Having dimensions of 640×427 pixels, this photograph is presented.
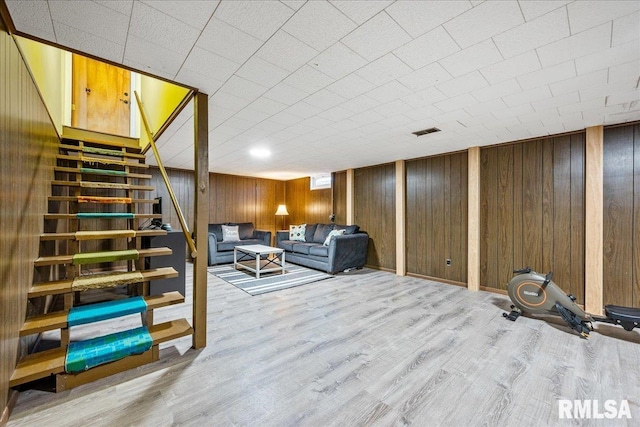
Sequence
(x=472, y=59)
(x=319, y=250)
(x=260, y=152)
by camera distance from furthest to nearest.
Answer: (x=319, y=250) → (x=260, y=152) → (x=472, y=59)

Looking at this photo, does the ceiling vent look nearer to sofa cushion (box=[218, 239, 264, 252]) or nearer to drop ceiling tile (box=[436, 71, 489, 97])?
drop ceiling tile (box=[436, 71, 489, 97])

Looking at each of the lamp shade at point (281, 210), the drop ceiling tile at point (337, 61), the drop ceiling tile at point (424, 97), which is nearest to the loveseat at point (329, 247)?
the lamp shade at point (281, 210)

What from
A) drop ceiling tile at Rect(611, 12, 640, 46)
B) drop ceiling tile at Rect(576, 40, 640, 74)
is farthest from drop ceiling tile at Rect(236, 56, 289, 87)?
drop ceiling tile at Rect(576, 40, 640, 74)

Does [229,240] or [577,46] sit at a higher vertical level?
[577,46]

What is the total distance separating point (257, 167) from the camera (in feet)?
20.2

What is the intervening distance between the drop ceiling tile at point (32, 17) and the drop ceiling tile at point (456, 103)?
2938 millimetres

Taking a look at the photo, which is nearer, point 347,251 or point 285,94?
point 285,94

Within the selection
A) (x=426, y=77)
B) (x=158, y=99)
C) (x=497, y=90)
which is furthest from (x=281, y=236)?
(x=497, y=90)

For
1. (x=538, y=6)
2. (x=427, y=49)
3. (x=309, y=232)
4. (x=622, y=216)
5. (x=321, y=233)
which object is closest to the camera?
(x=538, y=6)

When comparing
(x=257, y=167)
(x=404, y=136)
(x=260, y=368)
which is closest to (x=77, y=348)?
(x=260, y=368)

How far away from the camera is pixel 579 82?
7.07ft

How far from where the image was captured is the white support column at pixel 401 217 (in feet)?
17.1

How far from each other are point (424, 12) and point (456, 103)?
1395 millimetres

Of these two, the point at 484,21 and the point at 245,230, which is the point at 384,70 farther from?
the point at 245,230
